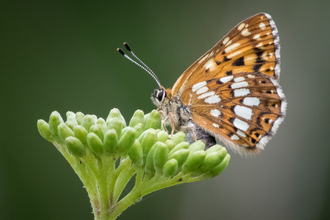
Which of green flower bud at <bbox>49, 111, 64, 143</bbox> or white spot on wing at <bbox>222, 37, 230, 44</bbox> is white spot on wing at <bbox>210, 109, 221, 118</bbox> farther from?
green flower bud at <bbox>49, 111, 64, 143</bbox>

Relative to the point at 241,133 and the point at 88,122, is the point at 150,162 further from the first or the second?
the point at 241,133

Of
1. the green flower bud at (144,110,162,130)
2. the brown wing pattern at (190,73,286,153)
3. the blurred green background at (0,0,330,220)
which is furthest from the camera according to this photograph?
the blurred green background at (0,0,330,220)

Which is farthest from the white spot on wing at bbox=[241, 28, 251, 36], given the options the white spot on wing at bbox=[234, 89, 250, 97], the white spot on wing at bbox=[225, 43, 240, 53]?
the white spot on wing at bbox=[234, 89, 250, 97]

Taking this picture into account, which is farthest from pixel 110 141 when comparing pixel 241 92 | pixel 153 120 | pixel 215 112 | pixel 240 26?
pixel 240 26

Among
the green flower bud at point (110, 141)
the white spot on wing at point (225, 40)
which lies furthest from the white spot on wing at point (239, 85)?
the green flower bud at point (110, 141)

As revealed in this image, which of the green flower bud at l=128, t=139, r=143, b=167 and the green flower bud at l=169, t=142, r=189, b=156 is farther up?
the green flower bud at l=128, t=139, r=143, b=167

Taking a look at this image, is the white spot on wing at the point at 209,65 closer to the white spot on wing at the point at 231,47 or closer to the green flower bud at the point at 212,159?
the white spot on wing at the point at 231,47
